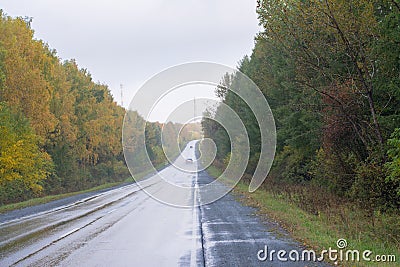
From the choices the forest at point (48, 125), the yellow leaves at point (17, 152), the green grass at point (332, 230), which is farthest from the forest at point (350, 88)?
the forest at point (48, 125)

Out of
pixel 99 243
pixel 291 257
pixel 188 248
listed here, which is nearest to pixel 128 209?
pixel 99 243

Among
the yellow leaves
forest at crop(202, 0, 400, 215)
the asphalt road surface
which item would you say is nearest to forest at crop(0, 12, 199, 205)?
the yellow leaves

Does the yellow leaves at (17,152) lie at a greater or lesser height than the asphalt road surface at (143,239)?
greater

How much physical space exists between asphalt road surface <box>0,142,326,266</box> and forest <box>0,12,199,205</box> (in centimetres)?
896

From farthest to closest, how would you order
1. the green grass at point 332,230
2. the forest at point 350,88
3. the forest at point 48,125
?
the forest at point 48,125 → the forest at point 350,88 → the green grass at point 332,230

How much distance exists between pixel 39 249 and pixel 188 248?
336 centimetres

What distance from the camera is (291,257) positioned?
9055mm

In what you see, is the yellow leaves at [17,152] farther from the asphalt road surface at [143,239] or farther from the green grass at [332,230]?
the green grass at [332,230]

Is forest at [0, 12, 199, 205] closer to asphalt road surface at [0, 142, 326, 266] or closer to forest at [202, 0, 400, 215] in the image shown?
asphalt road surface at [0, 142, 326, 266]

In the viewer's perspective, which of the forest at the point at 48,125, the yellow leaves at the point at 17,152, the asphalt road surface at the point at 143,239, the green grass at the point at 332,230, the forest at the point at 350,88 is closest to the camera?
the asphalt road surface at the point at 143,239

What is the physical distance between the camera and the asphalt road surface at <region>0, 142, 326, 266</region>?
9289 millimetres

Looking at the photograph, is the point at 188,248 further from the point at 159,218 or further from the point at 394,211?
the point at 394,211

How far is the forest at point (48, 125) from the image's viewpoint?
26.2 m

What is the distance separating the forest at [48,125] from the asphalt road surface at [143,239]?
8957mm
